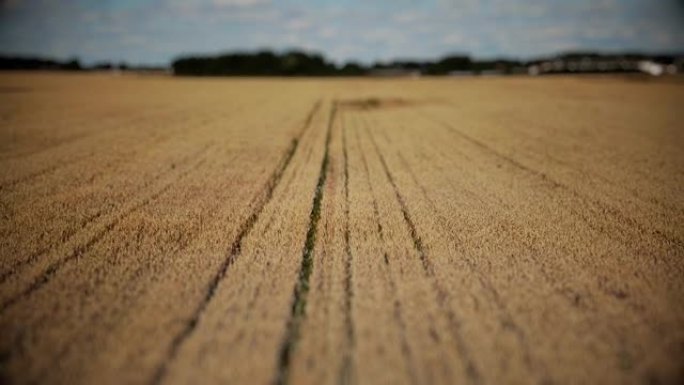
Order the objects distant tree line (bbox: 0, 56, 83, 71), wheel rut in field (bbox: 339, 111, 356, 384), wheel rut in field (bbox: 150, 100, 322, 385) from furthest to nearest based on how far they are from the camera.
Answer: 1. distant tree line (bbox: 0, 56, 83, 71)
2. wheel rut in field (bbox: 150, 100, 322, 385)
3. wheel rut in field (bbox: 339, 111, 356, 384)

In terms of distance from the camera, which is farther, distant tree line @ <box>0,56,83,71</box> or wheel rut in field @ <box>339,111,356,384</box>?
distant tree line @ <box>0,56,83,71</box>

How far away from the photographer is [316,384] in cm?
312

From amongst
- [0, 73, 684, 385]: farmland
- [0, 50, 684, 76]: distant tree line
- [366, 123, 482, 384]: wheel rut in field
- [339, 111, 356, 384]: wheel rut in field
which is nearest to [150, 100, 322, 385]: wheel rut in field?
[0, 73, 684, 385]: farmland

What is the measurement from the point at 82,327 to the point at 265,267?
1.69 m

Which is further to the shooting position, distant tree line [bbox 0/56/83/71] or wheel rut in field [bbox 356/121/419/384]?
distant tree line [bbox 0/56/83/71]

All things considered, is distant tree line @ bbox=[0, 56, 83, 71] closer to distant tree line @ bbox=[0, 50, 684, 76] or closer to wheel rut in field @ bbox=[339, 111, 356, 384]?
distant tree line @ bbox=[0, 50, 684, 76]

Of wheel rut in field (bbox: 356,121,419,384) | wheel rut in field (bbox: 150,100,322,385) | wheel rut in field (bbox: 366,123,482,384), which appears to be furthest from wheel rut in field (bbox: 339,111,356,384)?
wheel rut in field (bbox: 150,100,322,385)

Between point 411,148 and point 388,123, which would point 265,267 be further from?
point 388,123

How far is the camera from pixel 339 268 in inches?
191

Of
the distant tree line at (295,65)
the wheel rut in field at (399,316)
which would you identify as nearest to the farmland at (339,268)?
the wheel rut in field at (399,316)

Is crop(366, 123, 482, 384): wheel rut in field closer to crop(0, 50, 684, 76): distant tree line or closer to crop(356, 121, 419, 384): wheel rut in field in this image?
crop(356, 121, 419, 384): wheel rut in field

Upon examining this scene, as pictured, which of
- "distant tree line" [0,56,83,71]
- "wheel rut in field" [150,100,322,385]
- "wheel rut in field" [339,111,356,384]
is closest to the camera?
"wheel rut in field" [339,111,356,384]

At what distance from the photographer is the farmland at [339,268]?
3359 millimetres

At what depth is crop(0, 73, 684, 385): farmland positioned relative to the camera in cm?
336
